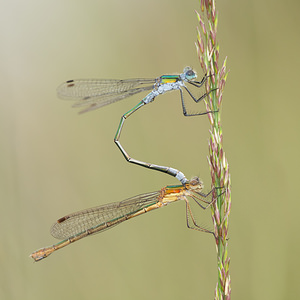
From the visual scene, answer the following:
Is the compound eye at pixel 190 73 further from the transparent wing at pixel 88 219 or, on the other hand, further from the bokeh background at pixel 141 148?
the bokeh background at pixel 141 148

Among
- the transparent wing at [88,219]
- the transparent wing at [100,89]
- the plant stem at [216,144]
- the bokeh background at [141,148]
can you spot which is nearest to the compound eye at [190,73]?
the plant stem at [216,144]

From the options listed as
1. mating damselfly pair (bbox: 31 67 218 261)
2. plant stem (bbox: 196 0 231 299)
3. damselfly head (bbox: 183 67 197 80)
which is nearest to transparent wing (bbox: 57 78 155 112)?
mating damselfly pair (bbox: 31 67 218 261)

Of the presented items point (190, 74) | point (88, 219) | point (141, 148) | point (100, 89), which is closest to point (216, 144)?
point (190, 74)

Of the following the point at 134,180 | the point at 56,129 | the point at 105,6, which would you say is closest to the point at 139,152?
the point at 134,180

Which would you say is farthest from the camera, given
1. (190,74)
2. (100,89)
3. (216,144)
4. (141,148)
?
(141,148)

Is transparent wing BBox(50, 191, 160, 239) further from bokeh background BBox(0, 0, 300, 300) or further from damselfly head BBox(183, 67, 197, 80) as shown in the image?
damselfly head BBox(183, 67, 197, 80)

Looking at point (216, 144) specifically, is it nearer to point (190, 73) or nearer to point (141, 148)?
point (190, 73)

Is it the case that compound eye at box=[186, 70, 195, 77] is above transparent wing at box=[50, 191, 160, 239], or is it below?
above
